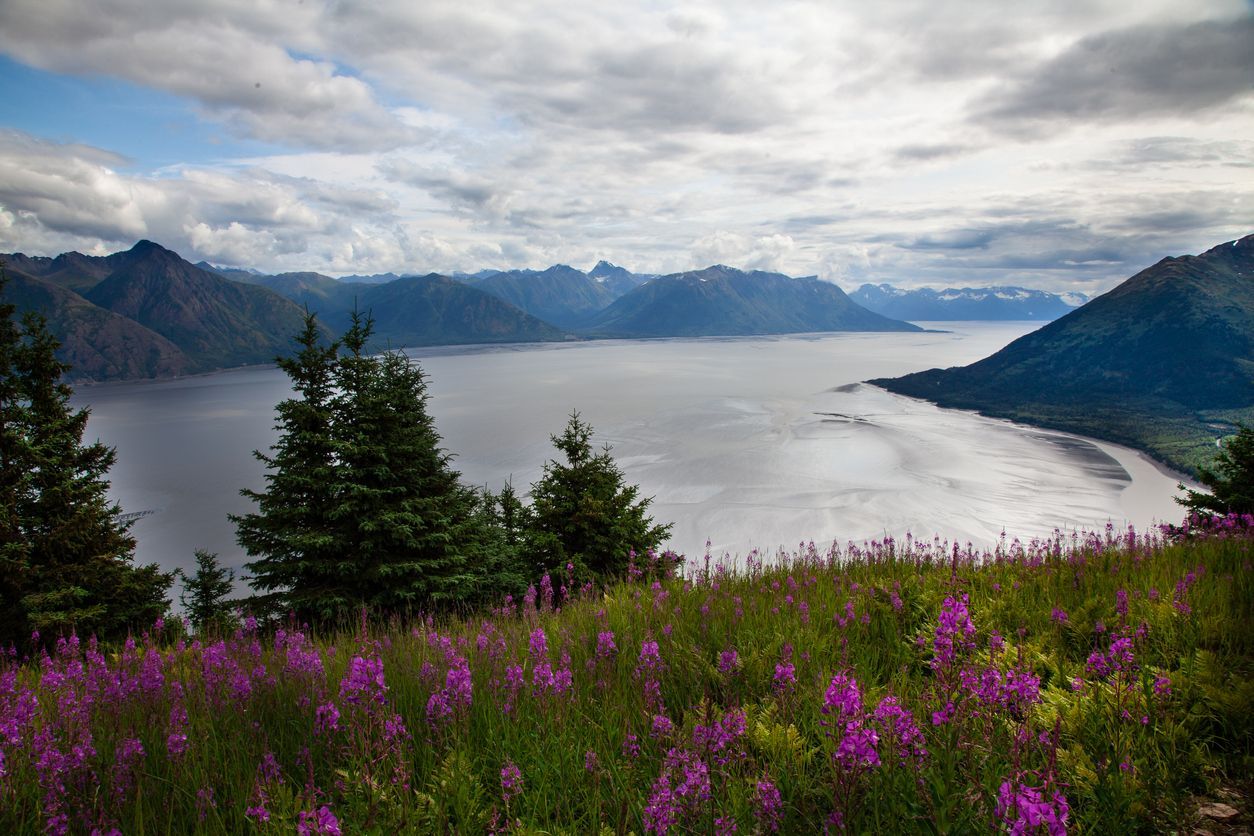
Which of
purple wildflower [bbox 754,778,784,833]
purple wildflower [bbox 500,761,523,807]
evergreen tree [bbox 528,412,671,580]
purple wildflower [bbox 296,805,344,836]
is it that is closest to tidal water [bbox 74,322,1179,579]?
evergreen tree [bbox 528,412,671,580]

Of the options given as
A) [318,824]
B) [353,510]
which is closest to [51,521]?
[353,510]

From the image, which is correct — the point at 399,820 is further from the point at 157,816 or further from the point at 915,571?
the point at 915,571

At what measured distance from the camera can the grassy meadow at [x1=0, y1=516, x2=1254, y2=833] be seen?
2.33 m

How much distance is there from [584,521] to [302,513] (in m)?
8.60

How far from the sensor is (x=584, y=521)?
65.8 ft

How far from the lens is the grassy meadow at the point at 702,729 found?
7.64 ft

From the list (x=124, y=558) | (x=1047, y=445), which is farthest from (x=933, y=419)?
(x=124, y=558)

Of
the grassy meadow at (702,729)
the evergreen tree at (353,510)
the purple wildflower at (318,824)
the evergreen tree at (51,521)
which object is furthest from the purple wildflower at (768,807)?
the evergreen tree at (51,521)

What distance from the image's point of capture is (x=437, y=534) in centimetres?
1758

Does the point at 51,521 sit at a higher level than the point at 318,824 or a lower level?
lower

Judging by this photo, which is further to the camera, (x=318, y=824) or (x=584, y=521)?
(x=584, y=521)

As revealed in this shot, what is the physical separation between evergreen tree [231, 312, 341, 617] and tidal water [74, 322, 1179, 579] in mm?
31264

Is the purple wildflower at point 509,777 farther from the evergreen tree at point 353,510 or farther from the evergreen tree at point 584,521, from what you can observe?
the evergreen tree at point 584,521

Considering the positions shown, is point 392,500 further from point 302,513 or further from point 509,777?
point 509,777
